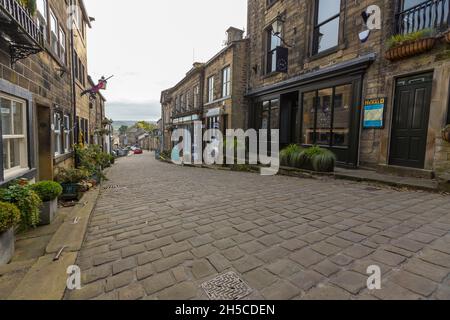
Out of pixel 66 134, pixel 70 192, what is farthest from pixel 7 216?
pixel 66 134

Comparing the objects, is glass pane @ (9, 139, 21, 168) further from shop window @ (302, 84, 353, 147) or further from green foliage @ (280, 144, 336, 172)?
shop window @ (302, 84, 353, 147)

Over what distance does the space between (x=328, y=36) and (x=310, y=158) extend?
4.70m

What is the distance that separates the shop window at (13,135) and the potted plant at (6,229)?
4.61 ft

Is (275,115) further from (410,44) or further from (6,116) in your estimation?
(6,116)

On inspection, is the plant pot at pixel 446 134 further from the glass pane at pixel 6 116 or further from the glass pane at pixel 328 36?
the glass pane at pixel 6 116

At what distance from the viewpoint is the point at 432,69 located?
5180 millimetres

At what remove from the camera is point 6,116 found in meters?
3.66

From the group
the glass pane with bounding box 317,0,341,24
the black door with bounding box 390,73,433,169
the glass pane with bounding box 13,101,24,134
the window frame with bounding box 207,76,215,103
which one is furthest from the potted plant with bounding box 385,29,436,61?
the window frame with bounding box 207,76,215,103

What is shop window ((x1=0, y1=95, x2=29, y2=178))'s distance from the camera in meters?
3.61

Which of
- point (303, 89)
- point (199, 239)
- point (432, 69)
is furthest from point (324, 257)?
point (303, 89)

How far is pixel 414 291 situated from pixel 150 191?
5.27m

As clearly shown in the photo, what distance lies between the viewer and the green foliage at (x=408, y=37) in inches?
209

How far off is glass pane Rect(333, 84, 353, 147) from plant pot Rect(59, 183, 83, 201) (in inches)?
309

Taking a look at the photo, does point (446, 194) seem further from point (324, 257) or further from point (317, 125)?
point (317, 125)
